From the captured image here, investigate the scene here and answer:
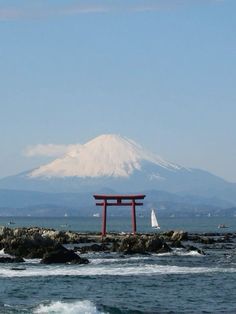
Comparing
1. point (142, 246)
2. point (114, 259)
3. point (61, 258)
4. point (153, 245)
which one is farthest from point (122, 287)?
point (153, 245)

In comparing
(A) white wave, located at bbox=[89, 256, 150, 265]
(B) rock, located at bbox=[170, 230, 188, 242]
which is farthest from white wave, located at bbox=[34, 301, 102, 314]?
(B) rock, located at bbox=[170, 230, 188, 242]

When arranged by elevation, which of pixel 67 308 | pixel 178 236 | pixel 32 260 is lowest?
pixel 67 308

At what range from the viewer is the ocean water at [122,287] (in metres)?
33.6

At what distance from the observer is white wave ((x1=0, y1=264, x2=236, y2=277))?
46625 mm

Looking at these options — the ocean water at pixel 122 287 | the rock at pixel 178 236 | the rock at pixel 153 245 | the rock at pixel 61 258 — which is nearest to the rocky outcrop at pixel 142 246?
the rock at pixel 153 245

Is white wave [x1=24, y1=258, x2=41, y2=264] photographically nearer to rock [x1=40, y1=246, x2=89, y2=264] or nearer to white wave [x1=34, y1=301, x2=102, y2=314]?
rock [x1=40, y1=246, x2=89, y2=264]

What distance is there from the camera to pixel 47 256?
53.4m

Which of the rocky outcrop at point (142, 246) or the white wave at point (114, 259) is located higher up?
the rocky outcrop at point (142, 246)

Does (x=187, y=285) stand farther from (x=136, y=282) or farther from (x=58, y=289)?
(x=58, y=289)

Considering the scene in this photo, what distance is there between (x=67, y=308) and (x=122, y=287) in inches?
378

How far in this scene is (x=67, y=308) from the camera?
102 feet

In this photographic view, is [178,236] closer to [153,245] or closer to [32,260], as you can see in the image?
[153,245]

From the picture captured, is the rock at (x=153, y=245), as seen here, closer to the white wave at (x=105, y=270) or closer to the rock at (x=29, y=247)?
the rock at (x=29, y=247)

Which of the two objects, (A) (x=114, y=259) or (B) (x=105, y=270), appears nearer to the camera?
(B) (x=105, y=270)
